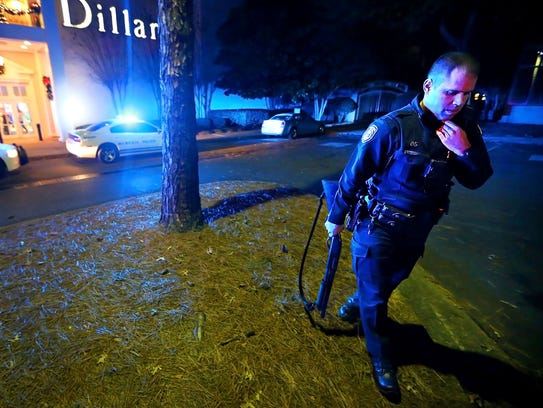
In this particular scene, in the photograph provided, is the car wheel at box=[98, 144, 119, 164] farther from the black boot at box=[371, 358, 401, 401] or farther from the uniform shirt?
the black boot at box=[371, 358, 401, 401]

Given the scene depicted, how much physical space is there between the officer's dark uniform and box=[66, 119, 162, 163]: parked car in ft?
34.1

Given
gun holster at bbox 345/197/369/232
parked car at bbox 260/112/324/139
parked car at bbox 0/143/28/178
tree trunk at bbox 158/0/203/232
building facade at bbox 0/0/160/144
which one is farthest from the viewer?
parked car at bbox 260/112/324/139

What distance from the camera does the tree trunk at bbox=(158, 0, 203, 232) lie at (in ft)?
11.6

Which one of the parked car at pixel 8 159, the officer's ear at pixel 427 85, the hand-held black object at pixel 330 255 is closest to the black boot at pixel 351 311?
the hand-held black object at pixel 330 255

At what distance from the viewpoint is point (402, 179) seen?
6.38 feet

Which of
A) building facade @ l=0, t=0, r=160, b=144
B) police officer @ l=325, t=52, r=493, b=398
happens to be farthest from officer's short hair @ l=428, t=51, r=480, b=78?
building facade @ l=0, t=0, r=160, b=144

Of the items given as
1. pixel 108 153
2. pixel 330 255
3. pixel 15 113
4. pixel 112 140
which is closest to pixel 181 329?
pixel 330 255

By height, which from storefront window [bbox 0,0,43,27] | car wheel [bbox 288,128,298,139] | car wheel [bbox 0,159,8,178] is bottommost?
car wheel [bbox 0,159,8,178]

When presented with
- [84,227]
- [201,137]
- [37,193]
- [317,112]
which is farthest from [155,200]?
[317,112]

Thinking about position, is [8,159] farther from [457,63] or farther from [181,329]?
[457,63]

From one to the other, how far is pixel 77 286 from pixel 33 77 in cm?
1693

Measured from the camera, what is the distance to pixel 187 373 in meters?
2.11

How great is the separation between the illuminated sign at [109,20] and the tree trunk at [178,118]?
1469 cm

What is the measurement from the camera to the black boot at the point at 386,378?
205 cm
